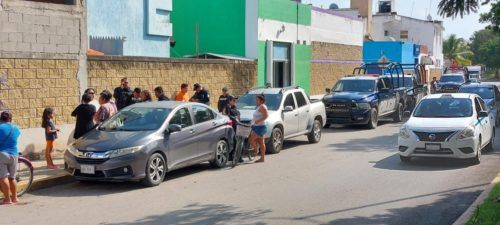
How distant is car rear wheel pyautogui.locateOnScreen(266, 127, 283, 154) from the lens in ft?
50.8

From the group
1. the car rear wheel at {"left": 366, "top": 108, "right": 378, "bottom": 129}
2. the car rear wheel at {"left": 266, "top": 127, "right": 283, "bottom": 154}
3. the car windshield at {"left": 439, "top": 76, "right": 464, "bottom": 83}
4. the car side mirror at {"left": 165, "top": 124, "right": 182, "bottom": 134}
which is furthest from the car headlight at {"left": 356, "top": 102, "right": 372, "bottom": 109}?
the car windshield at {"left": 439, "top": 76, "right": 464, "bottom": 83}

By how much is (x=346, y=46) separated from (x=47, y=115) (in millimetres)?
28842

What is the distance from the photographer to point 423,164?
1372 cm

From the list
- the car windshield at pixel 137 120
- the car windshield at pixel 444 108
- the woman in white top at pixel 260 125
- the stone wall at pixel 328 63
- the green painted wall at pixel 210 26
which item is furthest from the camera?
the stone wall at pixel 328 63

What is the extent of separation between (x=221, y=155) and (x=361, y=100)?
9486 millimetres

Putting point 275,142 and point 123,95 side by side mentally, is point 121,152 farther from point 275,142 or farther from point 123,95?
point 275,142

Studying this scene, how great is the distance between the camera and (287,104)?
16.6 meters

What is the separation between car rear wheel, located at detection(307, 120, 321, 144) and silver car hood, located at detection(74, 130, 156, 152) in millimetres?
7168

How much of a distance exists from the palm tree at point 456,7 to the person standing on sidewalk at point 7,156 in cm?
657

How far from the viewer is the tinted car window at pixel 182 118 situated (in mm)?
12195

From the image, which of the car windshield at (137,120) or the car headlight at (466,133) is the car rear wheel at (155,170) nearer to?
the car windshield at (137,120)

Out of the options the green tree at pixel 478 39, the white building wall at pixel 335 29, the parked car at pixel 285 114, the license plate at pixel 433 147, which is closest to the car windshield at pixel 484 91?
the parked car at pixel 285 114

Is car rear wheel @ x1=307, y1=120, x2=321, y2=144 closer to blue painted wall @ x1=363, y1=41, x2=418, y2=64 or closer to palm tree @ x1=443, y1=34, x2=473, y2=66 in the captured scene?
blue painted wall @ x1=363, y1=41, x2=418, y2=64

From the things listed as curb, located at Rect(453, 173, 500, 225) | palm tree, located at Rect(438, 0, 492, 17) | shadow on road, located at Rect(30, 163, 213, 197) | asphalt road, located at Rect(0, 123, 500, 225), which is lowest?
shadow on road, located at Rect(30, 163, 213, 197)
